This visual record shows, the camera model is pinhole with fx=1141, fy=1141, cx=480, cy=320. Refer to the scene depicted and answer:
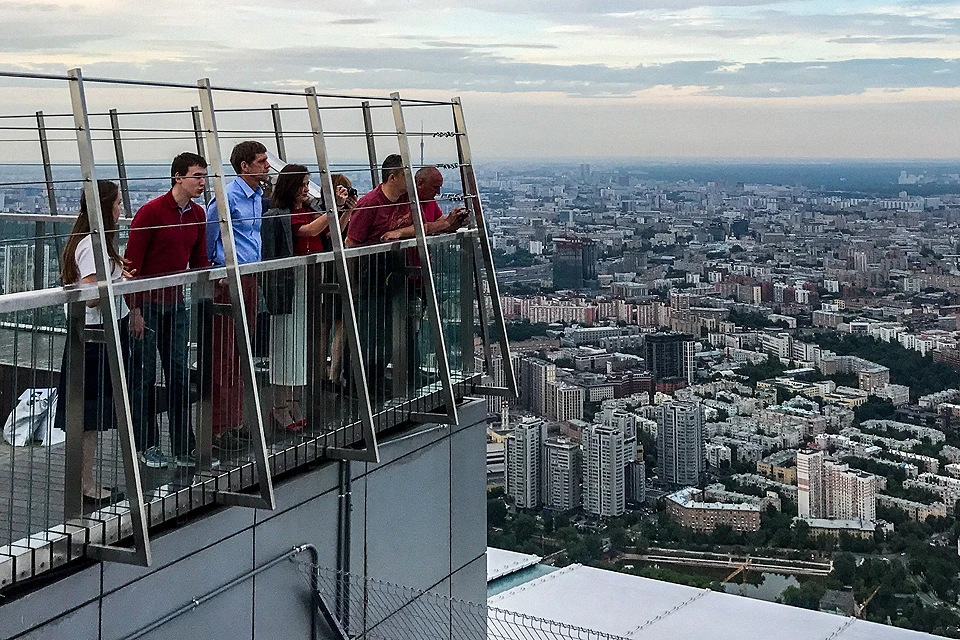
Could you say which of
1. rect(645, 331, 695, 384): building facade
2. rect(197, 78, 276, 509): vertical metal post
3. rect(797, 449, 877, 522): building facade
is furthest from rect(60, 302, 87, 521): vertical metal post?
rect(645, 331, 695, 384): building facade

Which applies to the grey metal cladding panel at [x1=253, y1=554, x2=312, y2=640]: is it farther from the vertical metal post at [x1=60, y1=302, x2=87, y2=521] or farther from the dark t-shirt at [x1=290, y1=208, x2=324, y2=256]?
the dark t-shirt at [x1=290, y1=208, x2=324, y2=256]

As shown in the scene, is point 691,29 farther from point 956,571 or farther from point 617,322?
point 956,571

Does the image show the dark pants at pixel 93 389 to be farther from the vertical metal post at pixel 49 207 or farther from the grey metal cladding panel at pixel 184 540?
the vertical metal post at pixel 49 207

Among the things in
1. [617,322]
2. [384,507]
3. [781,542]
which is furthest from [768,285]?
[384,507]

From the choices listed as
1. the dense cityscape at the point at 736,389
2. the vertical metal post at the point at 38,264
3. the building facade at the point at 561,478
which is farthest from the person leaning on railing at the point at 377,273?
the building facade at the point at 561,478

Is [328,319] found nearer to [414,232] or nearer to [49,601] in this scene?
[414,232]

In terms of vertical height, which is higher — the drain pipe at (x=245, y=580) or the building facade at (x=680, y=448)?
the drain pipe at (x=245, y=580)
